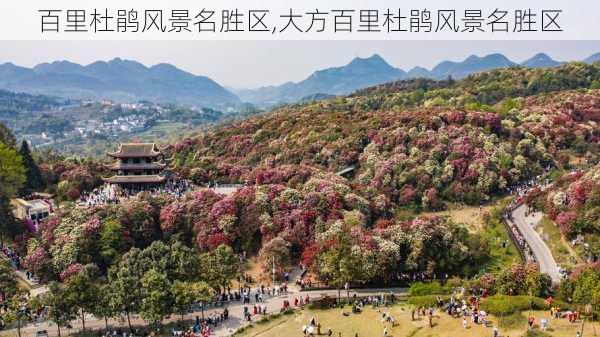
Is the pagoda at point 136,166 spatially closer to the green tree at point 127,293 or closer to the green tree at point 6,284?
the green tree at point 6,284

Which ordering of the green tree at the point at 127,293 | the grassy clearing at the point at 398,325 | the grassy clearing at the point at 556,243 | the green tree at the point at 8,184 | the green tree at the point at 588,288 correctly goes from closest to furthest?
1. the grassy clearing at the point at 398,325
2. the green tree at the point at 588,288
3. the green tree at the point at 127,293
4. the grassy clearing at the point at 556,243
5. the green tree at the point at 8,184

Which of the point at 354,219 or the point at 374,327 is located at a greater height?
the point at 354,219

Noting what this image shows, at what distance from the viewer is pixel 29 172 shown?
181ft

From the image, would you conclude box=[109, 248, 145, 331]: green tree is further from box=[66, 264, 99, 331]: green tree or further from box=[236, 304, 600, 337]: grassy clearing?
box=[236, 304, 600, 337]: grassy clearing

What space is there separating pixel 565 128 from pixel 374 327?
53717 millimetres

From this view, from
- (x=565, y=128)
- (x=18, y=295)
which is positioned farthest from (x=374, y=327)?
(x=565, y=128)

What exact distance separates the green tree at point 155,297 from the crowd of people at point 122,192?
18.5 meters

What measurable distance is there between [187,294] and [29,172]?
107 feet

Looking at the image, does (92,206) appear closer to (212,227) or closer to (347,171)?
(212,227)


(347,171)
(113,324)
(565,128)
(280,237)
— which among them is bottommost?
(113,324)

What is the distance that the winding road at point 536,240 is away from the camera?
125 feet

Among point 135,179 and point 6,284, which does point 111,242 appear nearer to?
point 6,284

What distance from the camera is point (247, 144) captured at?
84.4m

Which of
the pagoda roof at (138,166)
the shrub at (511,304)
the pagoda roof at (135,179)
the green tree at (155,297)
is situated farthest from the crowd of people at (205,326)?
the pagoda roof at (138,166)
